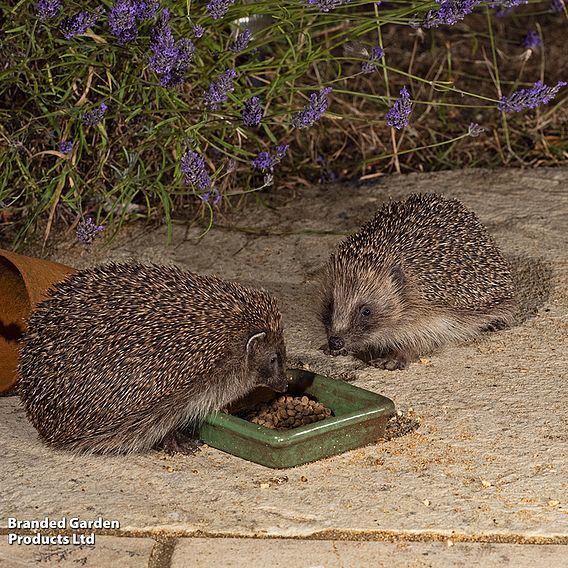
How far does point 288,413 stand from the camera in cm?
496

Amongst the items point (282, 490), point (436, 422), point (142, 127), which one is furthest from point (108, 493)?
point (142, 127)

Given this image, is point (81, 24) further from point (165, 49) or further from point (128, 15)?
point (165, 49)

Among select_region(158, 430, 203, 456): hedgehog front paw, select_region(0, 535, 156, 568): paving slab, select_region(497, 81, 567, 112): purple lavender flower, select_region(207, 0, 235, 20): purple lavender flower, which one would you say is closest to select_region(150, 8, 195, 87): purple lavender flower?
select_region(207, 0, 235, 20): purple lavender flower

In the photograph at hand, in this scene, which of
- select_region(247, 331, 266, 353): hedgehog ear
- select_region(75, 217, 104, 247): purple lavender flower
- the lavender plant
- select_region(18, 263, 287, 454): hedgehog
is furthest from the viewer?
select_region(75, 217, 104, 247): purple lavender flower

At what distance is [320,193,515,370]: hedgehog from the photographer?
18.8ft

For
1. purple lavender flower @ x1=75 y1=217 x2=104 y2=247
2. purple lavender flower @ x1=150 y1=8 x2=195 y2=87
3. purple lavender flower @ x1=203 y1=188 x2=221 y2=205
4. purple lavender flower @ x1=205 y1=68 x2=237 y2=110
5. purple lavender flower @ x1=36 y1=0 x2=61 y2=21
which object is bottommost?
purple lavender flower @ x1=75 y1=217 x2=104 y2=247

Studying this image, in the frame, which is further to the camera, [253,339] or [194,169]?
[194,169]

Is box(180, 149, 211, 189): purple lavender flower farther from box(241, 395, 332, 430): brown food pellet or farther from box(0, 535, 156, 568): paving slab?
box(0, 535, 156, 568): paving slab

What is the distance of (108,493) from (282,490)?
2.14 feet

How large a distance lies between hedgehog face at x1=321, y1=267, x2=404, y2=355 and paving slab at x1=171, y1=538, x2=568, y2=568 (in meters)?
1.87

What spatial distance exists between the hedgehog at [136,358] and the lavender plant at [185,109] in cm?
130

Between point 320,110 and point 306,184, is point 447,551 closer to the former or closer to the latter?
point 320,110

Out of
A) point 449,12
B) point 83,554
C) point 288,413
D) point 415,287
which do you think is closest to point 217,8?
point 449,12

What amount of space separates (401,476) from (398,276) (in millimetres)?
1614
